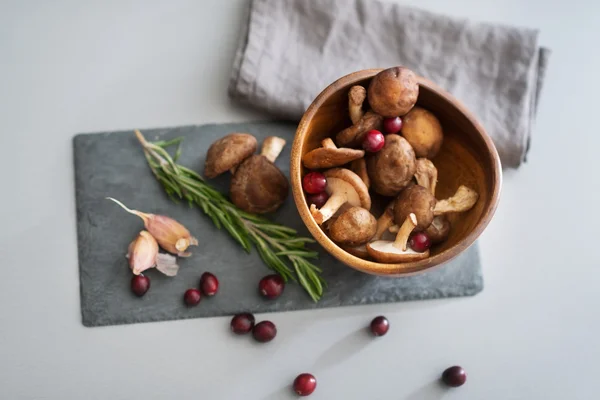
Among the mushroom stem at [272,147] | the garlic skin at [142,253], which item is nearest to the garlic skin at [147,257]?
the garlic skin at [142,253]

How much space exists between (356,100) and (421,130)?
0.19m

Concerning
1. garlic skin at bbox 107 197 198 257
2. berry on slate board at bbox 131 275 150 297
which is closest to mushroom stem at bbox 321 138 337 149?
garlic skin at bbox 107 197 198 257

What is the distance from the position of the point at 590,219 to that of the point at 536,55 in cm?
50

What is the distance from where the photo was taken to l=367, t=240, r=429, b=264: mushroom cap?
1.60m

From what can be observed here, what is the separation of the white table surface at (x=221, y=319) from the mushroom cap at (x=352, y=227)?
0.31 metres

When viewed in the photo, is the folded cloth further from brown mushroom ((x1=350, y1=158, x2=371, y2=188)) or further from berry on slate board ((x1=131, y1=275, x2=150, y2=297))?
berry on slate board ((x1=131, y1=275, x2=150, y2=297))

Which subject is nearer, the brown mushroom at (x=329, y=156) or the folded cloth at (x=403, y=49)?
the brown mushroom at (x=329, y=156)

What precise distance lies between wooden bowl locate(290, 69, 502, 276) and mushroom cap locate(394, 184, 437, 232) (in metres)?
0.09

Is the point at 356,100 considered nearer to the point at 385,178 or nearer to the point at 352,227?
the point at 385,178

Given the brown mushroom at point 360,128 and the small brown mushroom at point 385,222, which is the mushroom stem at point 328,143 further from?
the small brown mushroom at point 385,222

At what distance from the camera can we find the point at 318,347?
6.10 feet

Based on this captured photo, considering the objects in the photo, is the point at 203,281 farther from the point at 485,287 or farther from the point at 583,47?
the point at 583,47

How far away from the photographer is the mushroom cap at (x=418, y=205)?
1.65m

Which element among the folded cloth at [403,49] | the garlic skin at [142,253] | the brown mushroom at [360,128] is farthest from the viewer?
the folded cloth at [403,49]
